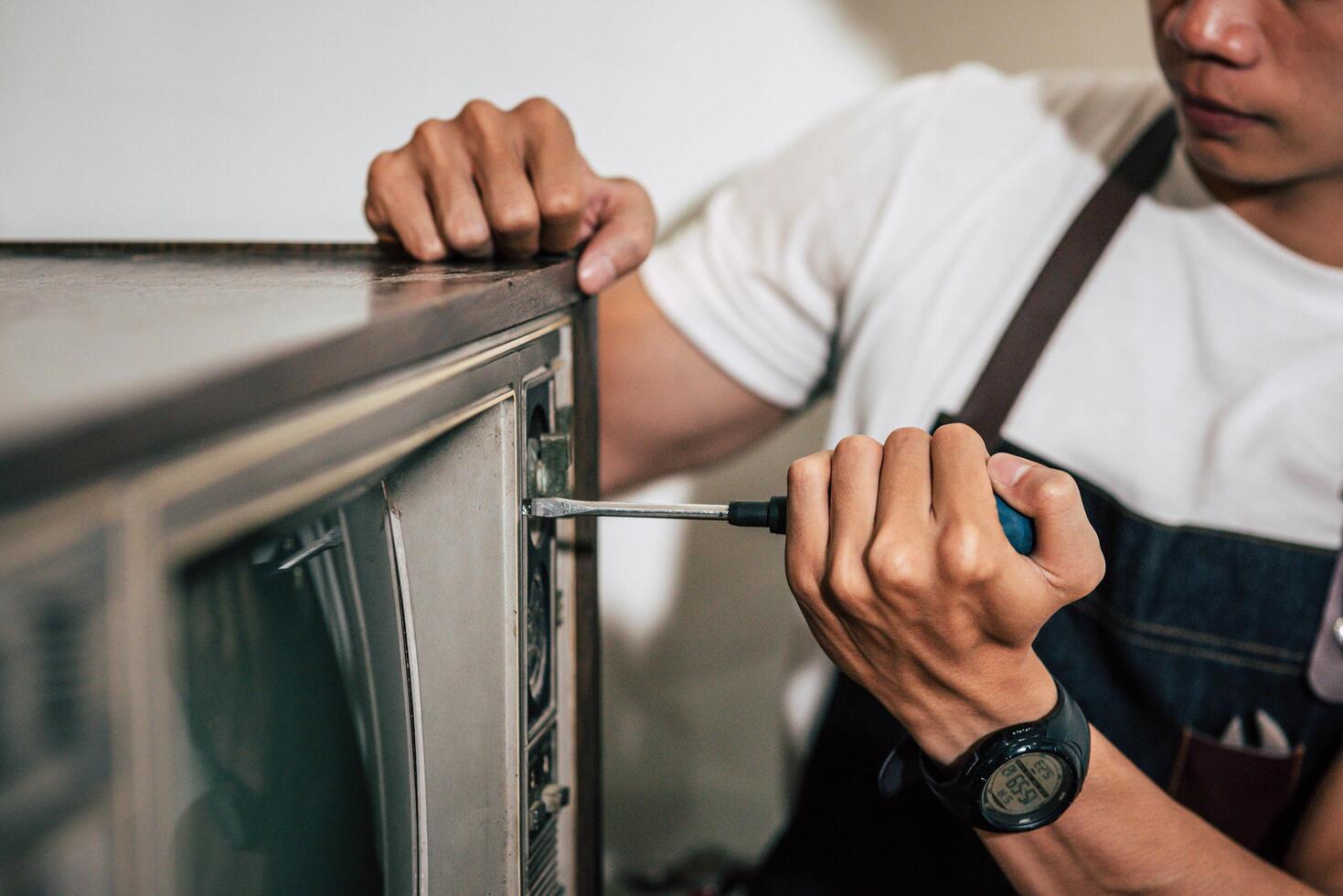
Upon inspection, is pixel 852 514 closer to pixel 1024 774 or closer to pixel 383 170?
pixel 1024 774

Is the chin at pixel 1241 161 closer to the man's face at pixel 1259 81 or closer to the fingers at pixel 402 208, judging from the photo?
the man's face at pixel 1259 81

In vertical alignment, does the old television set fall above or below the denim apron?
above

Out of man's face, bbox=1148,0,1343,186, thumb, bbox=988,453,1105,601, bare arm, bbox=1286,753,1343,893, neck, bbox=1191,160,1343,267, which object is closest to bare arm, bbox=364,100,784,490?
thumb, bbox=988,453,1105,601

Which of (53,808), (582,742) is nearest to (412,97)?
(582,742)

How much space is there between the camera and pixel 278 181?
3.89 feet

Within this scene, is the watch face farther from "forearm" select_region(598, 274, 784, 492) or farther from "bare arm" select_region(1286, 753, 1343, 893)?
"forearm" select_region(598, 274, 784, 492)

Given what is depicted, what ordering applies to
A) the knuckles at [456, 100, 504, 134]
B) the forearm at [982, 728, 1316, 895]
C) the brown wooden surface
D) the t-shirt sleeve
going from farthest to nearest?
1. the t-shirt sleeve
2. the knuckles at [456, 100, 504, 134]
3. the forearm at [982, 728, 1316, 895]
4. the brown wooden surface

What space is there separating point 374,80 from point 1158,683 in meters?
0.99

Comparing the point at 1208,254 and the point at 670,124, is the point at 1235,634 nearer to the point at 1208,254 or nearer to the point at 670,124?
the point at 1208,254

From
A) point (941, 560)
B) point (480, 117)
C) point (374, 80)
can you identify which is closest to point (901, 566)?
point (941, 560)

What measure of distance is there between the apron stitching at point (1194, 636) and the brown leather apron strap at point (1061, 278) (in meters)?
0.17

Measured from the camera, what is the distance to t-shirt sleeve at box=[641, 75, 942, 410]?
1.04 meters

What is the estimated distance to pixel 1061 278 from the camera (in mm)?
926

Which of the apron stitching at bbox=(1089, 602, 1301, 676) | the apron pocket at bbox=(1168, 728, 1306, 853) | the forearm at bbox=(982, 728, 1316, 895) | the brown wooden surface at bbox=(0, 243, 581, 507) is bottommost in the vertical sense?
the apron pocket at bbox=(1168, 728, 1306, 853)
